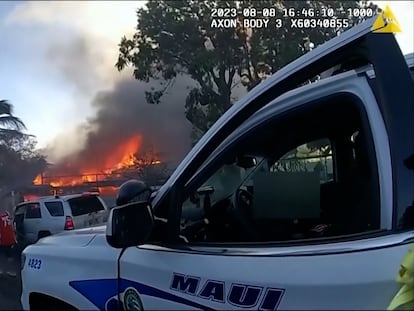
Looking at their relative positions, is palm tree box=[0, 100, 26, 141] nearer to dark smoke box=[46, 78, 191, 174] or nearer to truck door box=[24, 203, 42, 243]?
dark smoke box=[46, 78, 191, 174]

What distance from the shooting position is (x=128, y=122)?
321 cm

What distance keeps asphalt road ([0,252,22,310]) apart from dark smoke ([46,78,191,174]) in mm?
618

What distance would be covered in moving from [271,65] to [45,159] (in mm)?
1201

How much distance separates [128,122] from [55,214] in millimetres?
585

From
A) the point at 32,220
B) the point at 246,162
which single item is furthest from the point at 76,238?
the point at 246,162

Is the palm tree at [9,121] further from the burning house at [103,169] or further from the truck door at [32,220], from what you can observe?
the truck door at [32,220]

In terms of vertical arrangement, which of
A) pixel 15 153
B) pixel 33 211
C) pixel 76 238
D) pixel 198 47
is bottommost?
pixel 76 238

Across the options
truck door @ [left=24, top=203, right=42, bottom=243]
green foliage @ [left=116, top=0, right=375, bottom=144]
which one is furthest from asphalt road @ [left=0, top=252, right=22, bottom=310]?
green foliage @ [left=116, top=0, right=375, bottom=144]

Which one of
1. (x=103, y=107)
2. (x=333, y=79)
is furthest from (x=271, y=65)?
(x=333, y=79)

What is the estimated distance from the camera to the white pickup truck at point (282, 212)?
1.84m

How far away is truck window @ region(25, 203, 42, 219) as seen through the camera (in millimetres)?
3338

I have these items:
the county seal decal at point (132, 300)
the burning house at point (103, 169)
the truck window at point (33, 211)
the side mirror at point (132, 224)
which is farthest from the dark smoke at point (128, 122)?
the county seal decal at point (132, 300)

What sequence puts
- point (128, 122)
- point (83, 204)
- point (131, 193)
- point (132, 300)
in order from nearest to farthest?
point (132, 300) → point (131, 193) → point (128, 122) → point (83, 204)

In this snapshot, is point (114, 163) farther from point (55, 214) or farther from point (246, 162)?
point (246, 162)
